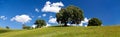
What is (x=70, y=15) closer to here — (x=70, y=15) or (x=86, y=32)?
(x=70, y=15)

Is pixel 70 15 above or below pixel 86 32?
above

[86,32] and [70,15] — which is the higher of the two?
[70,15]

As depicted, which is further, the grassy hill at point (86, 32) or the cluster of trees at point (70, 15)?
the cluster of trees at point (70, 15)

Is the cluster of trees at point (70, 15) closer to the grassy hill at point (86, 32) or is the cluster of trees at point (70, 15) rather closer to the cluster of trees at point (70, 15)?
the cluster of trees at point (70, 15)

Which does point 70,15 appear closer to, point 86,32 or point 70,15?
point 70,15

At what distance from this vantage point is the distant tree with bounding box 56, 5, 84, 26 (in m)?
95.2

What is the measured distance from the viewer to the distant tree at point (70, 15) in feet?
313

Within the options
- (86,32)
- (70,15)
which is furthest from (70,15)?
(86,32)

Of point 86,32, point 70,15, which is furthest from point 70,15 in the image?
point 86,32

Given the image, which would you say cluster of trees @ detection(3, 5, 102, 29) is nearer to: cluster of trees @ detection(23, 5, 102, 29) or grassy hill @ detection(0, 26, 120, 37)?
cluster of trees @ detection(23, 5, 102, 29)

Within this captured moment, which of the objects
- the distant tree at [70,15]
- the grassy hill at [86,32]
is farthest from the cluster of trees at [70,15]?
the grassy hill at [86,32]

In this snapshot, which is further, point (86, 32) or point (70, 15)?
point (70, 15)

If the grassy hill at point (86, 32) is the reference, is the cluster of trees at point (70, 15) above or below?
above

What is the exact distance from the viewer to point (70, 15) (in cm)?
9494
